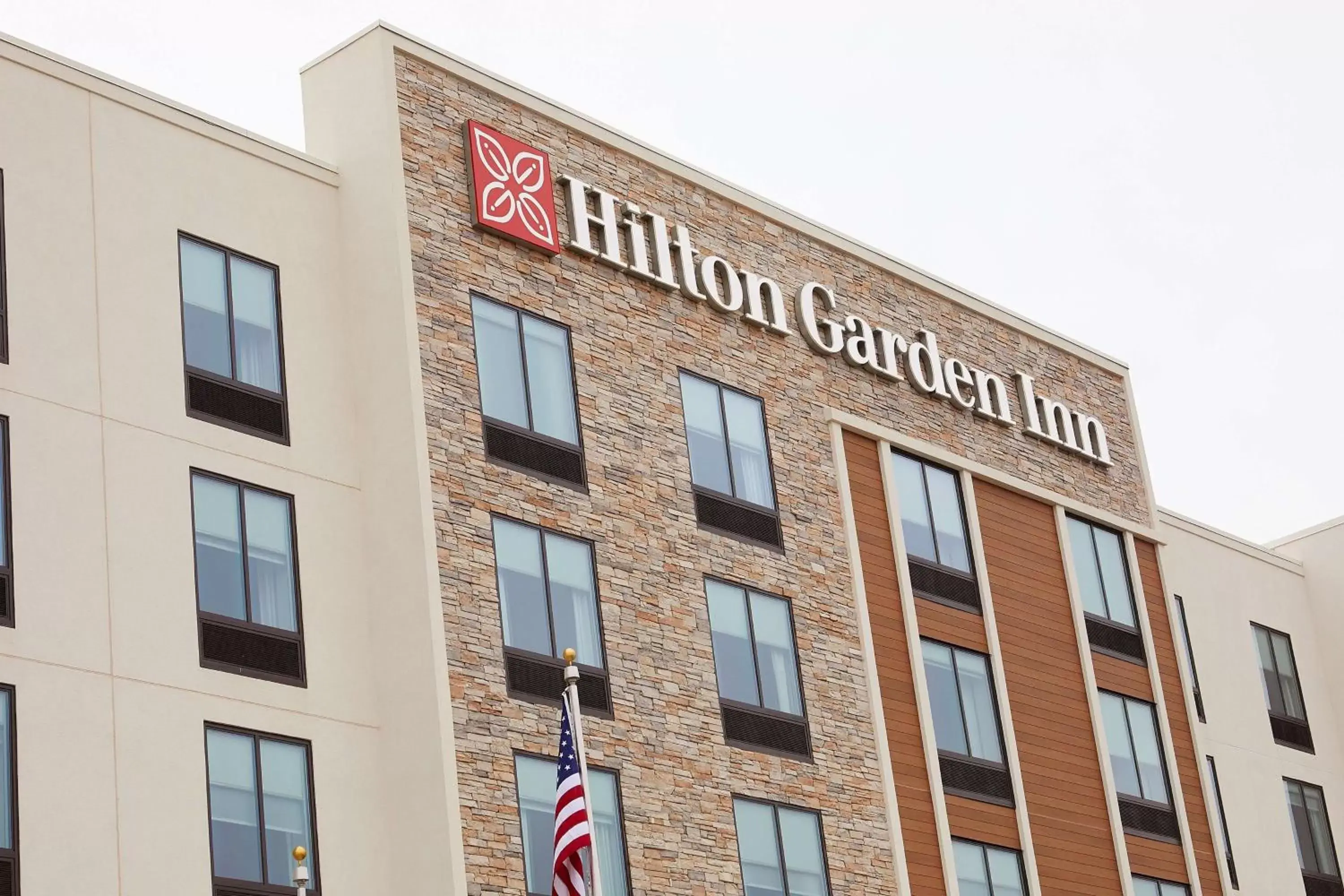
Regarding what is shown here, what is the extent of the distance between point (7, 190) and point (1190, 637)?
24546 mm

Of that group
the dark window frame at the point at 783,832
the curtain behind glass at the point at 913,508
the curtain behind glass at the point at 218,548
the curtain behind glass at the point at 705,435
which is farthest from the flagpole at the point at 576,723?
the curtain behind glass at the point at 913,508

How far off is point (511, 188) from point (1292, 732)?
2142 cm

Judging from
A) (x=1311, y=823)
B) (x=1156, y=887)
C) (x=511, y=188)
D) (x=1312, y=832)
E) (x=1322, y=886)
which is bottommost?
(x=1156, y=887)

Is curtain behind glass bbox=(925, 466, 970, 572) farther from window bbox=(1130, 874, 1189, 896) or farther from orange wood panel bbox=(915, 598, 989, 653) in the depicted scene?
window bbox=(1130, 874, 1189, 896)

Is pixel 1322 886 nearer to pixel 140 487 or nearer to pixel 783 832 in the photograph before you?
pixel 783 832

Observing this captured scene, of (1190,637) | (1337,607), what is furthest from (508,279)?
(1337,607)

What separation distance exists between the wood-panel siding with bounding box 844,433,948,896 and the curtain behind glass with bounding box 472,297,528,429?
6557mm

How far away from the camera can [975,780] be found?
106 feet

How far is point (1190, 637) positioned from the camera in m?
40.6

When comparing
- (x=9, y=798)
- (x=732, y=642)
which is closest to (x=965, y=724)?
(x=732, y=642)

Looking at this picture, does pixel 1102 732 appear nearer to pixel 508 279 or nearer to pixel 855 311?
pixel 855 311

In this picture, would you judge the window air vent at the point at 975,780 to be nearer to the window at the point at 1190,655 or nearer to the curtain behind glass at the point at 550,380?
the window at the point at 1190,655

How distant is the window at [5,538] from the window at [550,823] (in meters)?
6.37

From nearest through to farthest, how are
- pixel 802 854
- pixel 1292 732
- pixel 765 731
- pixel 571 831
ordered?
pixel 571 831 < pixel 802 854 < pixel 765 731 < pixel 1292 732
